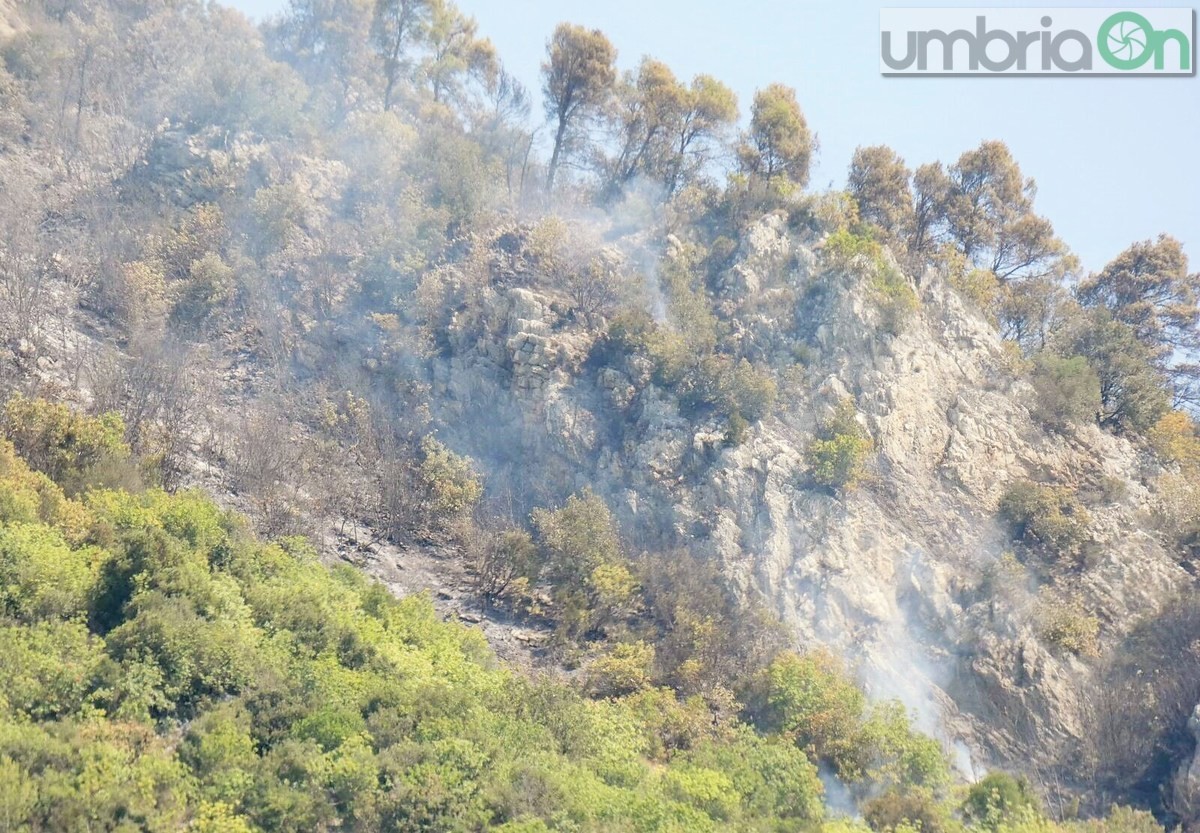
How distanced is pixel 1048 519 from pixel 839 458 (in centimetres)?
662

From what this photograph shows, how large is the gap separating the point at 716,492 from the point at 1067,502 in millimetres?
11290

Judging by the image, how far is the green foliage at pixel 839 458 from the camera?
103ft

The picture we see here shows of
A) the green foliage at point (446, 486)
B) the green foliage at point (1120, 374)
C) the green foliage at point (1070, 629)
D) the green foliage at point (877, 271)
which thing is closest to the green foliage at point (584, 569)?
the green foliage at point (446, 486)

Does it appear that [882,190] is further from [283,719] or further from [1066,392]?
[283,719]

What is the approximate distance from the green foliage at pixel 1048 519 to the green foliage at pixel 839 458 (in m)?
4.92

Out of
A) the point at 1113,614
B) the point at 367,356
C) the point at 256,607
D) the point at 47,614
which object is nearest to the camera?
the point at 47,614

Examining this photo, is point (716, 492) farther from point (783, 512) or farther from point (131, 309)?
point (131, 309)

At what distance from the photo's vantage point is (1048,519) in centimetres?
3130

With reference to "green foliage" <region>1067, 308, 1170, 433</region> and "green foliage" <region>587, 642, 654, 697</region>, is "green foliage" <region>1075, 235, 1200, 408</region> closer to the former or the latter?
"green foliage" <region>1067, 308, 1170, 433</region>

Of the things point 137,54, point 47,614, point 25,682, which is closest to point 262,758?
point 25,682

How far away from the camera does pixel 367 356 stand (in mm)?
34438

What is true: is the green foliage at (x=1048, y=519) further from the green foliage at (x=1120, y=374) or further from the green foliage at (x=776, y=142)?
the green foliage at (x=776, y=142)

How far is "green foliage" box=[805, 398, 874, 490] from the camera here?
31453 millimetres

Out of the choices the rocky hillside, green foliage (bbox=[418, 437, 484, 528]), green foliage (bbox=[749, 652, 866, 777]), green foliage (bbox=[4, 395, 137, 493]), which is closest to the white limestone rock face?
the rocky hillside
